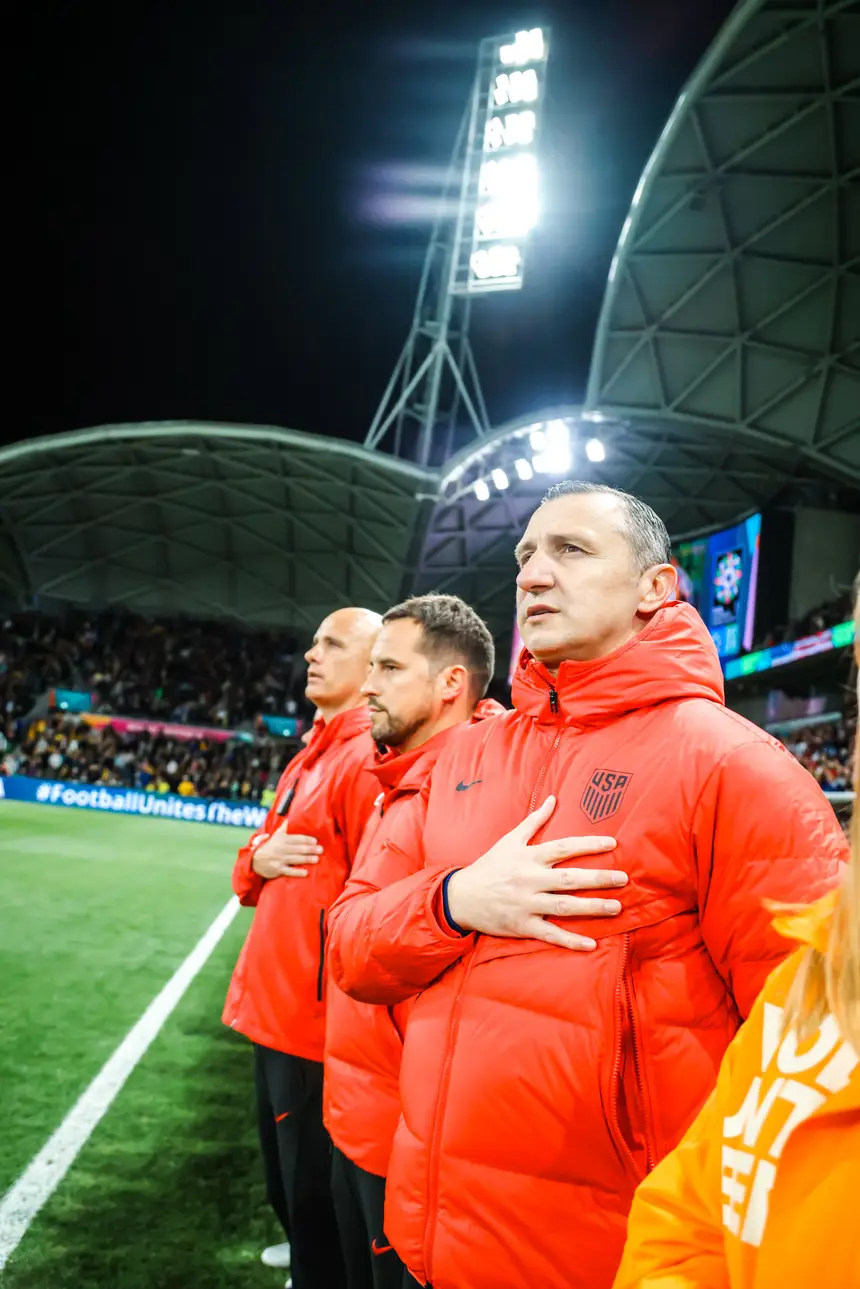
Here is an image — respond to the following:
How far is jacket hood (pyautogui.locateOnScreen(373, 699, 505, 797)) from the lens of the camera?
88.2 inches

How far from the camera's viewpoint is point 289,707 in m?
35.7

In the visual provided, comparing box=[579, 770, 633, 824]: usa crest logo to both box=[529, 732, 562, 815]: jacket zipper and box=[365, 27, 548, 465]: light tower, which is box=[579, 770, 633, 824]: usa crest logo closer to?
box=[529, 732, 562, 815]: jacket zipper

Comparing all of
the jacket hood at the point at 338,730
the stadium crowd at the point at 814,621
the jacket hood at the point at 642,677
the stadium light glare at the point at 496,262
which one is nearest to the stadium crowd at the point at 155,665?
the stadium light glare at the point at 496,262

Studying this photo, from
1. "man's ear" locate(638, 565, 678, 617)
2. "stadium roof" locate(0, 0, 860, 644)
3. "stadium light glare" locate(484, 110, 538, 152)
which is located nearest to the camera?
"man's ear" locate(638, 565, 678, 617)

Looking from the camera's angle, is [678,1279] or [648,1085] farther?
[648,1085]

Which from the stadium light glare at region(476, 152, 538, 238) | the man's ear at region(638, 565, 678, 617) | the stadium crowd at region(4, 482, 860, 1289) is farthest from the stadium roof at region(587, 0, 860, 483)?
the stadium crowd at region(4, 482, 860, 1289)

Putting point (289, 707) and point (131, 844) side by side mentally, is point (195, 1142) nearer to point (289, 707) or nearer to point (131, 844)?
point (131, 844)

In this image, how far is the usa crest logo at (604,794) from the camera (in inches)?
59.7

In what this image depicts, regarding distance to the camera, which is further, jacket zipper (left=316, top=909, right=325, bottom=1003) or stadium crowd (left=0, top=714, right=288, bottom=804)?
stadium crowd (left=0, top=714, right=288, bottom=804)

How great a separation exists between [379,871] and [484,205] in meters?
26.3

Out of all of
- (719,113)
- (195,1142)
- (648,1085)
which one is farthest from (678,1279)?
(719,113)

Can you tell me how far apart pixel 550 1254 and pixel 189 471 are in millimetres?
29308

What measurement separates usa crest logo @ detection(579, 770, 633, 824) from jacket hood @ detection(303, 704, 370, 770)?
1902 mm

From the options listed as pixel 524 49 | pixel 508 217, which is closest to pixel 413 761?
pixel 508 217
